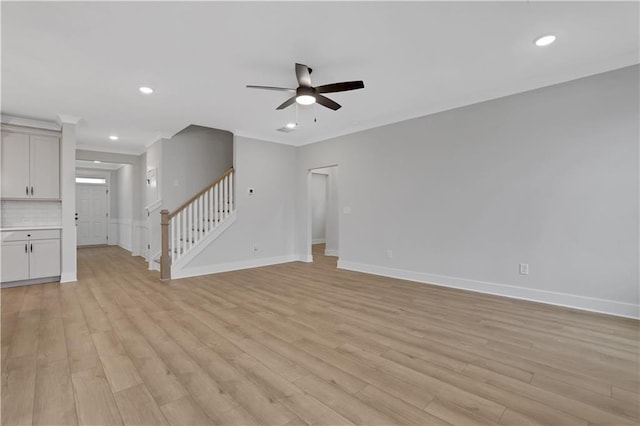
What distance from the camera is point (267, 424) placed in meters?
1.60

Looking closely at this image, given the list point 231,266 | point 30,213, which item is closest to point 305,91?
point 231,266

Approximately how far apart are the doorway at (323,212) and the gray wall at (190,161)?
2.39m

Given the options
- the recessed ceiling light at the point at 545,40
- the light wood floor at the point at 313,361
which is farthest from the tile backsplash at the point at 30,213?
the recessed ceiling light at the point at 545,40

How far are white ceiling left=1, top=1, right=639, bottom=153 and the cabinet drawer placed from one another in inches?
76.6

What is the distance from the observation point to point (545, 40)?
2.81 metres

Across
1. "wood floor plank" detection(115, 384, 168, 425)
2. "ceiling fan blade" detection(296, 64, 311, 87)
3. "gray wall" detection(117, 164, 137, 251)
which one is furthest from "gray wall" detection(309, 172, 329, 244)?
"wood floor plank" detection(115, 384, 168, 425)

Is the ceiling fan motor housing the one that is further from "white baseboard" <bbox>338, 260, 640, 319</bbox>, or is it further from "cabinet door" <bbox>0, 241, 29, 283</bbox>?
"cabinet door" <bbox>0, 241, 29, 283</bbox>

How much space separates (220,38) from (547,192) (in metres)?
4.20

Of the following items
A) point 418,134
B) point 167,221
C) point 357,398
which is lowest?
point 357,398

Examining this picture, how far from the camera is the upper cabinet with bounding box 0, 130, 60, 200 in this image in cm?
479

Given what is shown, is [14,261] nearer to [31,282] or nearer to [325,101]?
[31,282]

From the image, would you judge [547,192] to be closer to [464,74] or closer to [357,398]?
[464,74]

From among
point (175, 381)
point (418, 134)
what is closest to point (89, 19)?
point (175, 381)

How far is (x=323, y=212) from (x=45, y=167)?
7.21 metres
